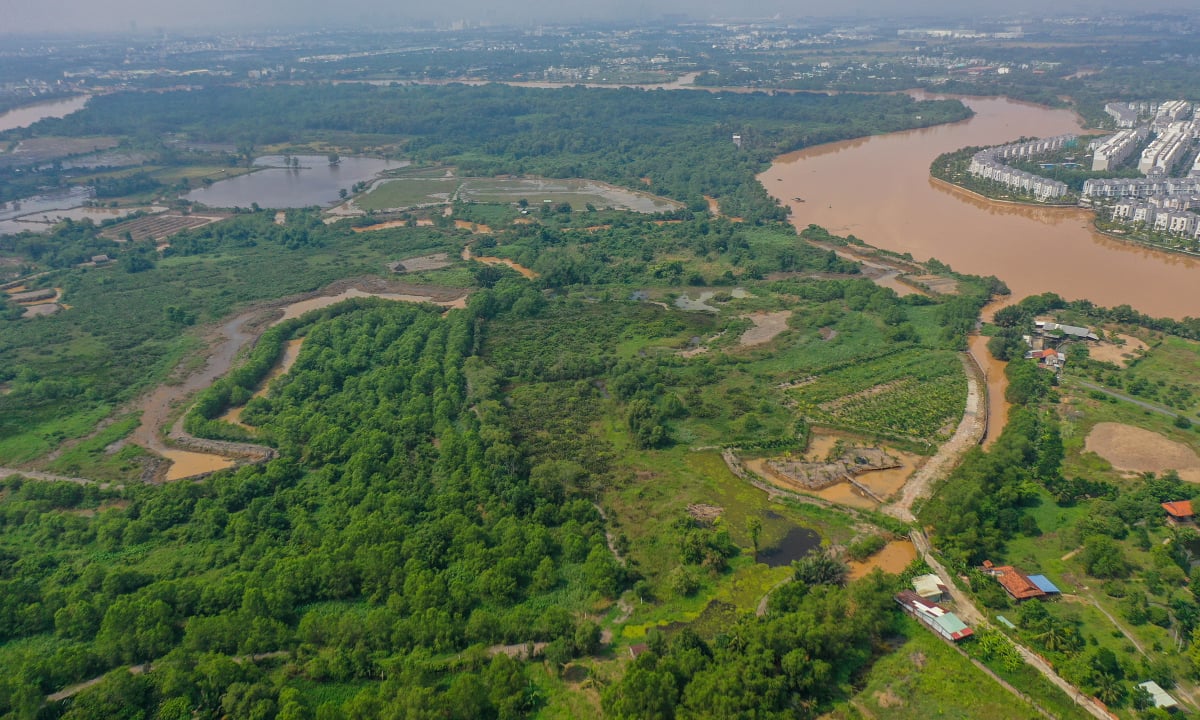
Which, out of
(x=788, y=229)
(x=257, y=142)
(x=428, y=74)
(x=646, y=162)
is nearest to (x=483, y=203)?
(x=646, y=162)

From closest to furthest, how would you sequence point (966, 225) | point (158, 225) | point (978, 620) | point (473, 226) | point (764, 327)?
1. point (978, 620)
2. point (764, 327)
3. point (966, 225)
4. point (473, 226)
5. point (158, 225)

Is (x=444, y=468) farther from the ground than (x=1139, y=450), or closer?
closer

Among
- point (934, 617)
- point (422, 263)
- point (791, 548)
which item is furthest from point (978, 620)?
point (422, 263)

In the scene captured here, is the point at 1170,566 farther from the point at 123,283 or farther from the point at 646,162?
the point at 646,162

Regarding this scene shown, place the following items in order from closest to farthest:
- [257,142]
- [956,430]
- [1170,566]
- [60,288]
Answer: [1170,566], [956,430], [60,288], [257,142]

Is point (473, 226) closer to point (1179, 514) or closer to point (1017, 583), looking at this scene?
point (1017, 583)

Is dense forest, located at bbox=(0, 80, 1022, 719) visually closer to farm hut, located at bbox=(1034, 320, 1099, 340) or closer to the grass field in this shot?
the grass field

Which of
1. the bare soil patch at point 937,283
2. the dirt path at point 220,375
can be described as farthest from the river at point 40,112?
the bare soil patch at point 937,283

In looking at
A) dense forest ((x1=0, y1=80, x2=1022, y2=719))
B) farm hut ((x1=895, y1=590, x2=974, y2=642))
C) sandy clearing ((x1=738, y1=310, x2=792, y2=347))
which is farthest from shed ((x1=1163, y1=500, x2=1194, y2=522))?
sandy clearing ((x1=738, y1=310, x2=792, y2=347))
